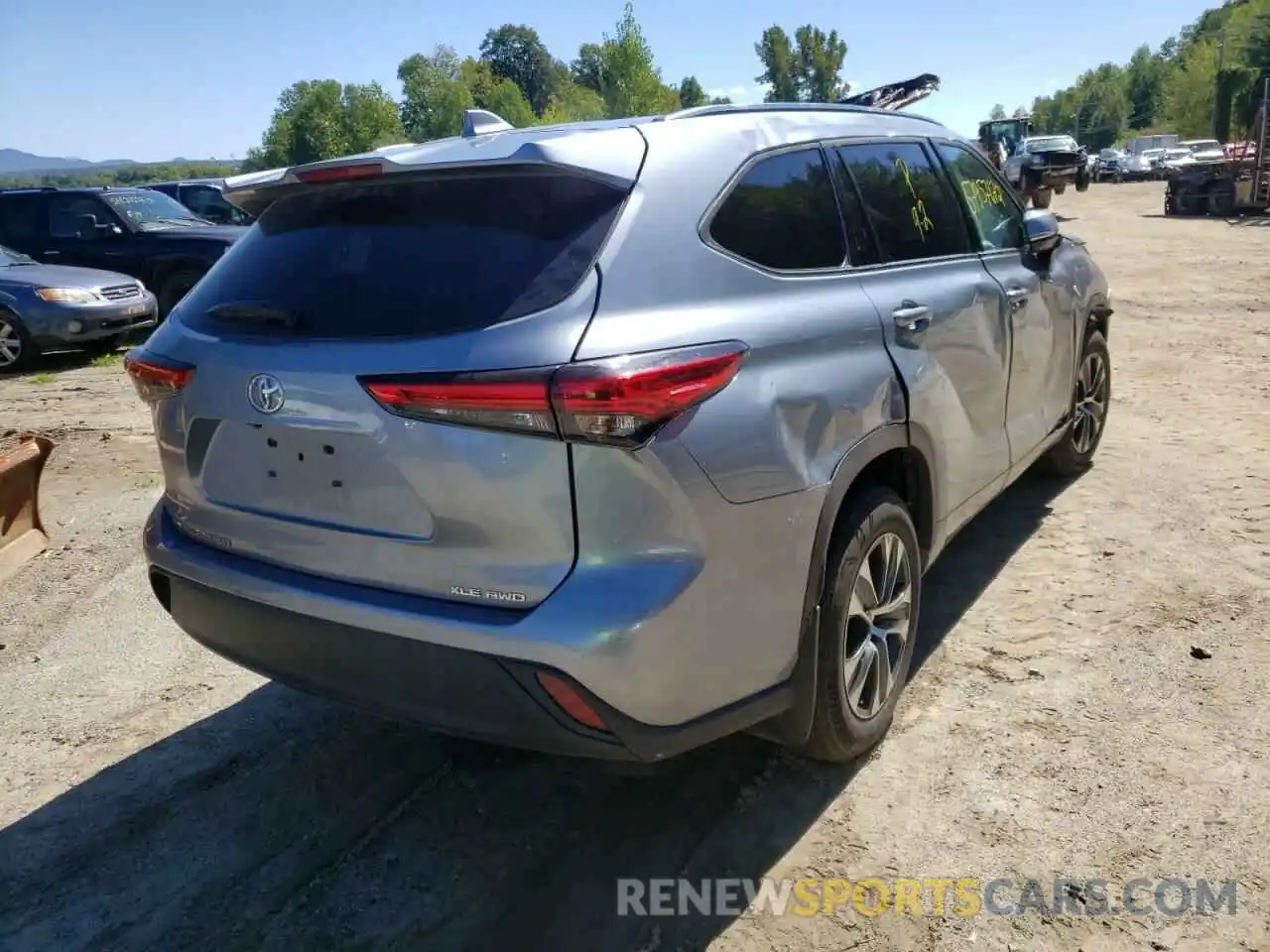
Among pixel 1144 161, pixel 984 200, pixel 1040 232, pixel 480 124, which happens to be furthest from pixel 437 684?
pixel 1144 161

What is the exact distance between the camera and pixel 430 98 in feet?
308

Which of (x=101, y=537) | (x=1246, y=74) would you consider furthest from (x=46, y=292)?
(x=1246, y=74)

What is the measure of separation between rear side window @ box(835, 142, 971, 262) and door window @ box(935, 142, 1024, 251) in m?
0.18

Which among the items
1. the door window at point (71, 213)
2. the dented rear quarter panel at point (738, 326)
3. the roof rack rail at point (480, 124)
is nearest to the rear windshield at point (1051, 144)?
the door window at point (71, 213)

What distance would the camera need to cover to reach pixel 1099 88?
11206 cm

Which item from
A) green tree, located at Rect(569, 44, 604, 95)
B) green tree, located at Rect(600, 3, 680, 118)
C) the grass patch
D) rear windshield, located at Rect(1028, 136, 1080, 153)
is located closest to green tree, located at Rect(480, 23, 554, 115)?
green tree, located at Rect(569, 44, 604, 95)

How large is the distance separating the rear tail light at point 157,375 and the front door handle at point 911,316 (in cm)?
204

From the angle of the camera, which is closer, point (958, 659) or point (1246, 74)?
point (958, 659)

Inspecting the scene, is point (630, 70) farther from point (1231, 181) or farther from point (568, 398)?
point (568, 398)

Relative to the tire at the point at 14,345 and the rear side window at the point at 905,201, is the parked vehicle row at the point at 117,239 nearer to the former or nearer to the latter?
the tire at the point at 14,345

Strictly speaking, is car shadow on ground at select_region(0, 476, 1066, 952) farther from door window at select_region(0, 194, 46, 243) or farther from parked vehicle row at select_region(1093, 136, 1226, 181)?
parked vehicle row at select_region(1093, 136, 1226, 181)

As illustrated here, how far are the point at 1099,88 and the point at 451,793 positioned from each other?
12923cm

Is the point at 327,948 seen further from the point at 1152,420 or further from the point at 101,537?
the point at 1152,420

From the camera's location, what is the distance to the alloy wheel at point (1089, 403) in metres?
5.32
